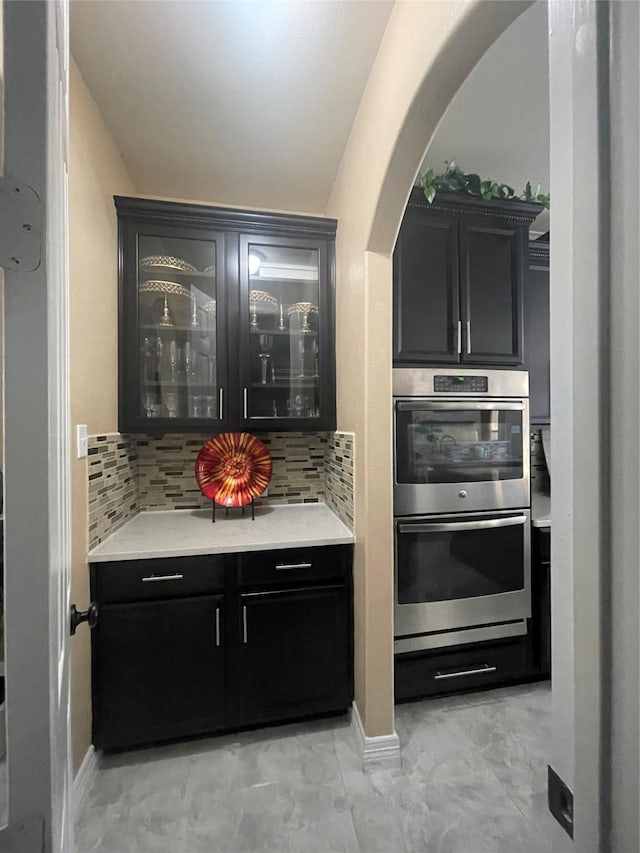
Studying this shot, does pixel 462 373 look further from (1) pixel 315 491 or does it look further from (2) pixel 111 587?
(2) pixel 111 587

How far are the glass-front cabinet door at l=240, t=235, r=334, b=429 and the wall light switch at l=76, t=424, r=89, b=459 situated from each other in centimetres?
69

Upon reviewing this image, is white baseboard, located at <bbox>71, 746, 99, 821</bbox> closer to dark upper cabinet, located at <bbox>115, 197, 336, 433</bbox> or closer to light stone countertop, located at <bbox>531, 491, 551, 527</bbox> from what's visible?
dark upper cabinet, located at <bbox>115, 197, 336, 433</bbox>

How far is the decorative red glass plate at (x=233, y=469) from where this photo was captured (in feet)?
5.89

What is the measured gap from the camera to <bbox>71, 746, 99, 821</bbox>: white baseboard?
1251 mm

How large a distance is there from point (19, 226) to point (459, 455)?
5.52 feet

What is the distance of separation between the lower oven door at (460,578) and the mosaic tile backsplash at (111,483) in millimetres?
1257

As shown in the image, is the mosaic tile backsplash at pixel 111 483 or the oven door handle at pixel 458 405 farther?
the oven door handle at pixel 458 405

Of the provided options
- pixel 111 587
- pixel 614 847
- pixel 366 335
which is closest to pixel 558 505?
pixel 614 847

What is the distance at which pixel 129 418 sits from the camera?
1.73m

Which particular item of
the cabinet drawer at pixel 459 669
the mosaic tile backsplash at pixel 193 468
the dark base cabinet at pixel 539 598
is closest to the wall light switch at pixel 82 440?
the mosaic tile backsplash at pixel 193 468

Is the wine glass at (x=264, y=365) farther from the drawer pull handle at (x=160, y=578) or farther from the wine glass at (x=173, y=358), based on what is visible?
the drawer pull handle at (x=160, y=578)

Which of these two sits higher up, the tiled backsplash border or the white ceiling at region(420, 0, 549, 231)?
the white ceiling at region(420, 0, 549, 231)

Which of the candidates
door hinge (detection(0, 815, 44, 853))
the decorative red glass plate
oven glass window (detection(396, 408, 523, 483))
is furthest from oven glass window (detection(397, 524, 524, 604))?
door hinge (detection(0, 815, 44, 853))

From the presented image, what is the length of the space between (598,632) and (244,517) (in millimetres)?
1737
